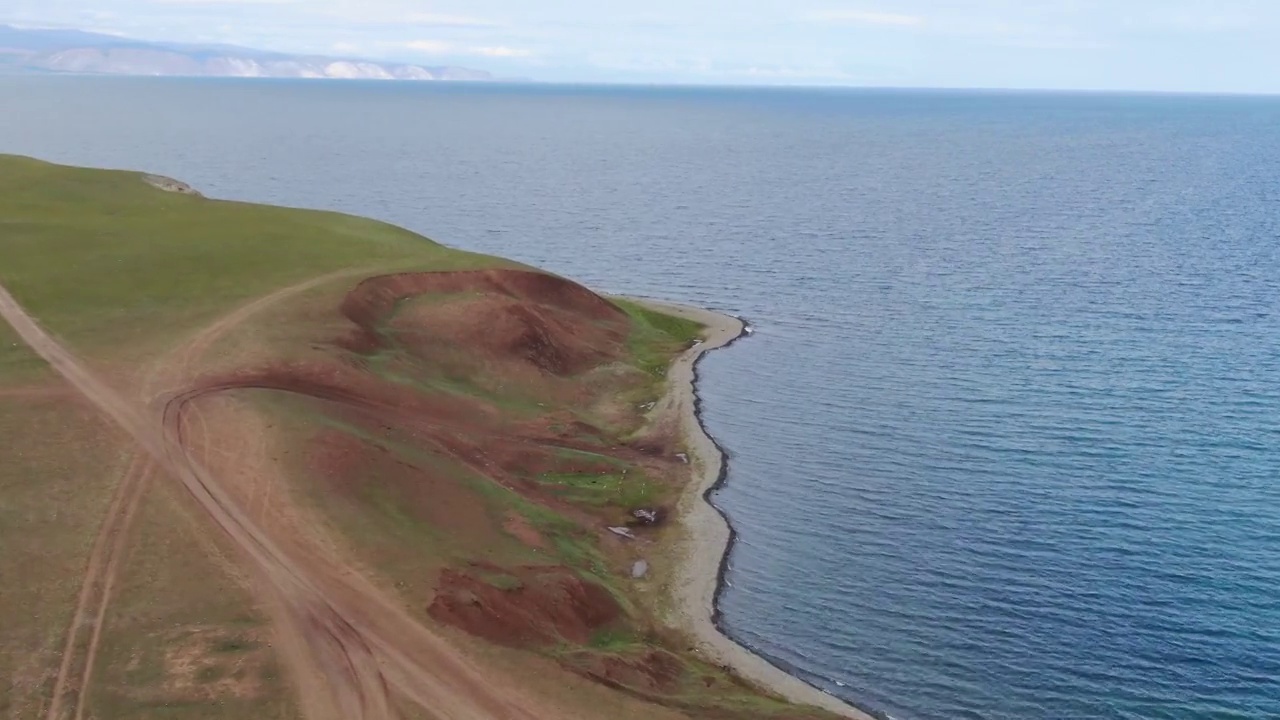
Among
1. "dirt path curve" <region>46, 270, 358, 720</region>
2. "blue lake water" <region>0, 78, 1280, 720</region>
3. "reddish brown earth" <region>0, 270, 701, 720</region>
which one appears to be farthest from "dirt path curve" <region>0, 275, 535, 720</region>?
"blue lake water" <region>0, 78, 1280, 720</region>

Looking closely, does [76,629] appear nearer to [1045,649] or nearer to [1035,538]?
[1045,649]

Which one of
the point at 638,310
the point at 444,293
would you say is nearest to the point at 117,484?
the point at 444,293

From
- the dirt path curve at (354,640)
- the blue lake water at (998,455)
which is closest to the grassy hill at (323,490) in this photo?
the dirt path curve at (354,640)

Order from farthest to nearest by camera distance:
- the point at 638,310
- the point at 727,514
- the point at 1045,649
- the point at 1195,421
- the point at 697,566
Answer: the point at 638,310
the point at 1195,421
the point at 727,514
the point at 697,566
the point at 1045,649

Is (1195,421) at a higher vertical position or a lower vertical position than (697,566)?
higher

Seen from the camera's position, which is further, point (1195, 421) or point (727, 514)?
point (1195, 421)

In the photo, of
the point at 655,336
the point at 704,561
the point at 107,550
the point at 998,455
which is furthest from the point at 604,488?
the point at 655,336

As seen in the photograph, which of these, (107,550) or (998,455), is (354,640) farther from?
(998,455)
